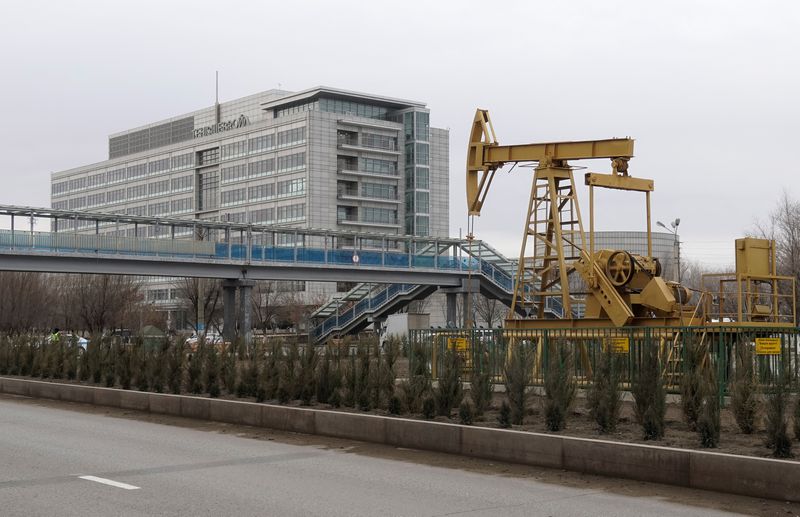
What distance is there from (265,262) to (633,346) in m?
40.5

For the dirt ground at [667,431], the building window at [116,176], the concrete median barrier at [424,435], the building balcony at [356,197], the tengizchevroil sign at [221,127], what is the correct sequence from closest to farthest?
the dirt ground at [667,431]
the concrete median barrier at [424,435]
the building balcony at [356,197]
the tengizchevroil sign at [221,127]
the building window at [116,176]

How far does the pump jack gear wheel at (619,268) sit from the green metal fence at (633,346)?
535cm

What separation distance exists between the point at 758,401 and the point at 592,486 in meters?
3.28

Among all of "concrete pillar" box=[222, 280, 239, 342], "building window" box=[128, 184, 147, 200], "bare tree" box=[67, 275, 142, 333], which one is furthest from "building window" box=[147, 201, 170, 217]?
"concrete pillar" box=[222, 280, 239, 342]

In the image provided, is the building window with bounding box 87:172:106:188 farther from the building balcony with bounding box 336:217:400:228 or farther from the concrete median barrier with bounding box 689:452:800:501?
the concrete median barrier with bounding box 689:452:800:501

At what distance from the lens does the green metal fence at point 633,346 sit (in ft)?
52.3

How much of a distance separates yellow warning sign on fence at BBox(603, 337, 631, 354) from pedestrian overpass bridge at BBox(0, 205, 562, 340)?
26.1 meters

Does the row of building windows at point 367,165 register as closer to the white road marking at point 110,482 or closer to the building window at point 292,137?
the building window at point 292,137

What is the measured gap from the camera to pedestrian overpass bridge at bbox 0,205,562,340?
162 feet

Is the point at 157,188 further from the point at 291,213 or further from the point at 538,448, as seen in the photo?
the point at 538,448

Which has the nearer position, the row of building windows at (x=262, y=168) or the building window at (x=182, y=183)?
the row of building windows at (x=262, y=168)

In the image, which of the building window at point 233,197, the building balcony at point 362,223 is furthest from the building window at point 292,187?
the building window at point 233,197

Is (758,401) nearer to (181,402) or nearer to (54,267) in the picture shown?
(181,402)

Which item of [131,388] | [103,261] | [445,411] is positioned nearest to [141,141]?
[103,261]
